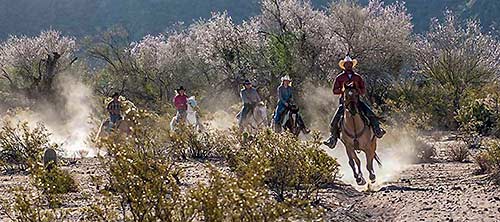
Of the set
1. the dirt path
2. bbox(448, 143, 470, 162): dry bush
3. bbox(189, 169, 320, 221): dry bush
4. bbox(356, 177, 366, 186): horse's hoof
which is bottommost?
bbox(189, 169, 320, 221): dry bush

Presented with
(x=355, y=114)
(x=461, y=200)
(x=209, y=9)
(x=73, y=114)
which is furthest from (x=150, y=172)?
(x=209, y=9)

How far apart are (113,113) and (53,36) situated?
Result: 33660 millimetres

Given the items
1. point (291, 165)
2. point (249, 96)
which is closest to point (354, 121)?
point (291, 165)

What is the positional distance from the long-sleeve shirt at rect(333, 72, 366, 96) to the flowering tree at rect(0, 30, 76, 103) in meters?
35.8

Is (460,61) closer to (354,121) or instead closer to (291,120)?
(291,120)

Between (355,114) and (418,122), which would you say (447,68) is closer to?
(418,122)

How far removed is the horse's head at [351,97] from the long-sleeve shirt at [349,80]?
0.09 m

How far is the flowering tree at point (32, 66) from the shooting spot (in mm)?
46344

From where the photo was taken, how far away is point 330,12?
3747 centimetres

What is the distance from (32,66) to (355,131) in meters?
38.4

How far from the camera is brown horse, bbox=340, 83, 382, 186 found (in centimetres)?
1237

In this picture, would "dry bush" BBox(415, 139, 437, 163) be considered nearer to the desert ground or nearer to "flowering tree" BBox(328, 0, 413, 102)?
the desert ground

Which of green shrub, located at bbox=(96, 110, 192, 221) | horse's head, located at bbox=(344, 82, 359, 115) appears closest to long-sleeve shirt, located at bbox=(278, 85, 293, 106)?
horse's head, located at bbox=(344, 82, 359, 115)

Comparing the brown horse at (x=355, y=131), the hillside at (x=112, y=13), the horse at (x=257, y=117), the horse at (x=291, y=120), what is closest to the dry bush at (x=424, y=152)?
the horse at (x=291, y=120)
